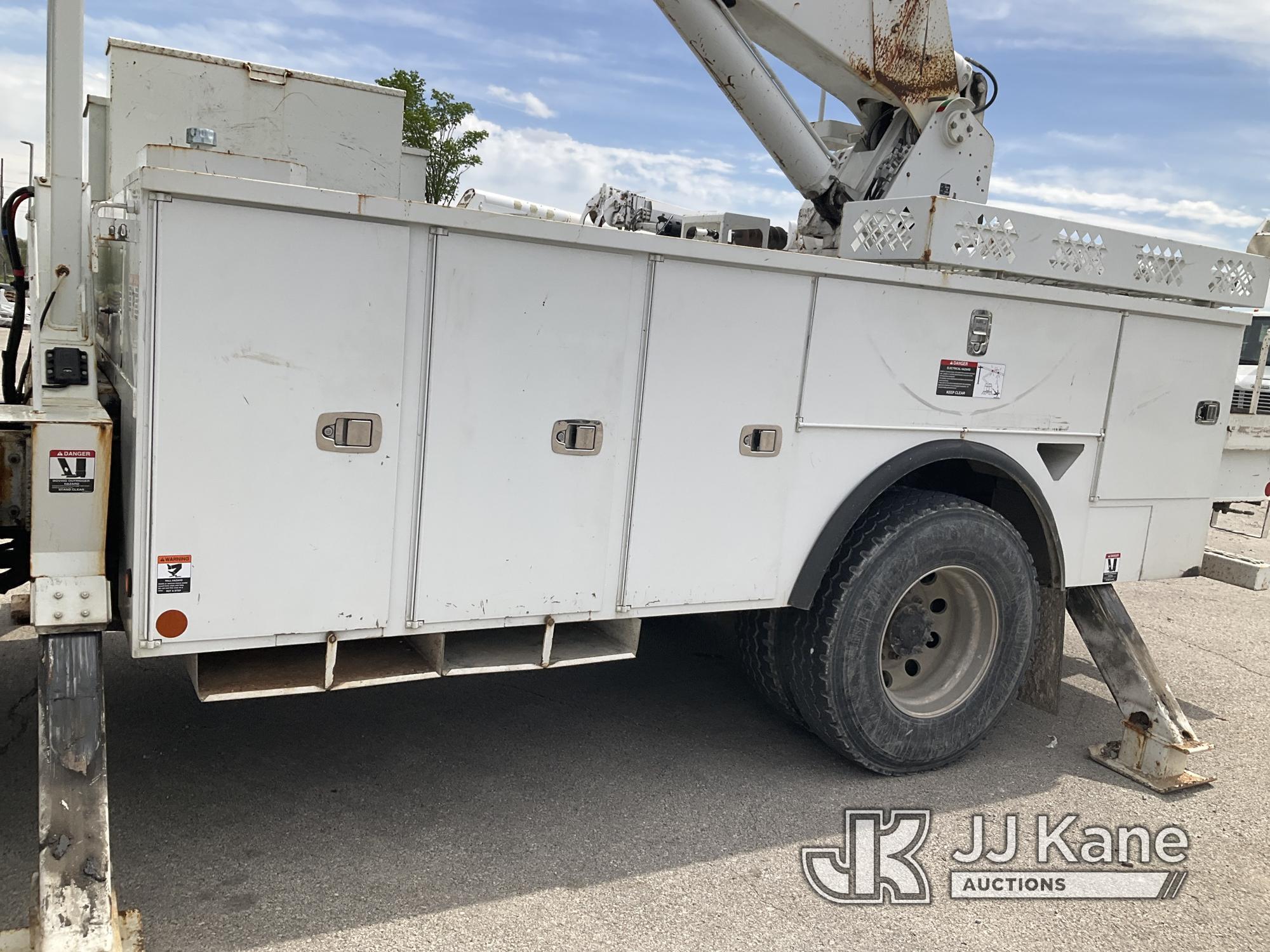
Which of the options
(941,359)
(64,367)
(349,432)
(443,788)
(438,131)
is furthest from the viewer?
(438,131)

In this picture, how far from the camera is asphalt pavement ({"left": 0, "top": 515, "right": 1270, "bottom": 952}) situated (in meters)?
3.08

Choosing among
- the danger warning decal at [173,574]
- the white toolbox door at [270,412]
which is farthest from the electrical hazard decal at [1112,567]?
the danger warning decal at [173,574]

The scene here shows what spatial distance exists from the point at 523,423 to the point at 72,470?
1.24 metres

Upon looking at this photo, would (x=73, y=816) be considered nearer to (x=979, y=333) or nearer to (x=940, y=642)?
(x=940, y=642)

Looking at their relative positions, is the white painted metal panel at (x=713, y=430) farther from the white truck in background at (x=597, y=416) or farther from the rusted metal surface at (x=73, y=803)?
the rusted metal surface at (x=73, y=803)

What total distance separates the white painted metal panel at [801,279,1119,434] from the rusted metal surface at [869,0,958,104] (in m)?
1.33

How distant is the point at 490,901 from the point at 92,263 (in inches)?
121

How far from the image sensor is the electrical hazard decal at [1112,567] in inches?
185

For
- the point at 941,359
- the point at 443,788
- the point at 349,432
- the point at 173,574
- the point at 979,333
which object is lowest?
the point at 443,788

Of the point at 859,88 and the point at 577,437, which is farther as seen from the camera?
the point at 859,88

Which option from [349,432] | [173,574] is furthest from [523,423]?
[173,574]

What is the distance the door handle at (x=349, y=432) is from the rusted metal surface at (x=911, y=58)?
2.99 metres

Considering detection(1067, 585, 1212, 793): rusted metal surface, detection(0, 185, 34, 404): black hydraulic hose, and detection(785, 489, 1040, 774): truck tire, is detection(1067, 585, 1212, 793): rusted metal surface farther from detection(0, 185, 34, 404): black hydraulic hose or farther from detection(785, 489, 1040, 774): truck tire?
detection(0, 185, 34, 404): black hydraulic hose

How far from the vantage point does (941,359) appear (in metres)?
4.04
